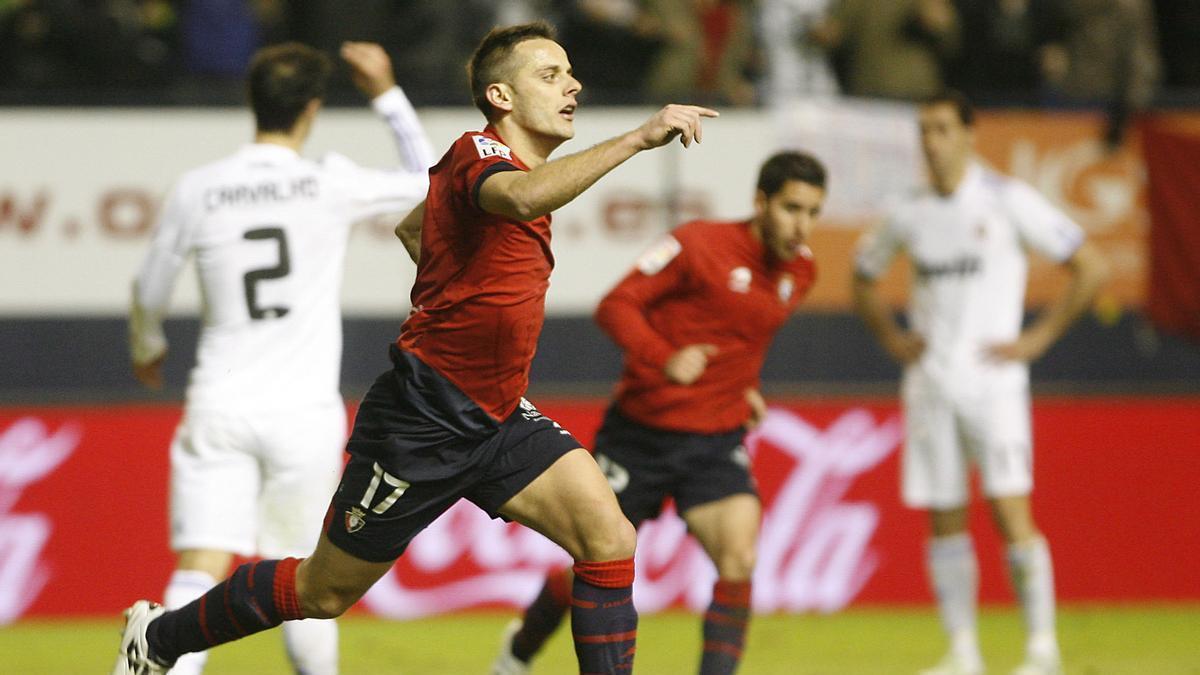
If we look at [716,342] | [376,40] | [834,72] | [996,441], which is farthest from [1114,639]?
[376,40]

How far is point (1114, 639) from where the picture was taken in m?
7.99

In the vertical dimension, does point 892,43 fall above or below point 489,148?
below

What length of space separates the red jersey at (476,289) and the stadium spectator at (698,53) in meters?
6.47

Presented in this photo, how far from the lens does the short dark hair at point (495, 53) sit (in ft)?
14.8

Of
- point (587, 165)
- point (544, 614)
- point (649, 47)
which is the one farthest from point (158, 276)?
point (649, 47)

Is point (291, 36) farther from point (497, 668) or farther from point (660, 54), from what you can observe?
point (497, 668)

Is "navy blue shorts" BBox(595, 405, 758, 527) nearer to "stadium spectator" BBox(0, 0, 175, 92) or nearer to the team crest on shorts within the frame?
the team crest on shorts

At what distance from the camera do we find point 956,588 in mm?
7195

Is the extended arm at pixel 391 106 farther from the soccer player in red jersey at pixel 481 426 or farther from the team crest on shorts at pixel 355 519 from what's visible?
the team crest on shorts at pixel 355 519

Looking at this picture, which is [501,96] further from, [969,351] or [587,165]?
[969,351]

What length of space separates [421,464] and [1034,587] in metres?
3.50

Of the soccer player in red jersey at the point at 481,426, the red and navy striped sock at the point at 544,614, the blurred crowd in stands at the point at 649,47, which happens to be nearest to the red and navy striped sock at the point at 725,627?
the red and navy striped sock at the point at 544,614

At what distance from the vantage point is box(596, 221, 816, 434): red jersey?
603cm

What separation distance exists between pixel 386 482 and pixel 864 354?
23.2ft
